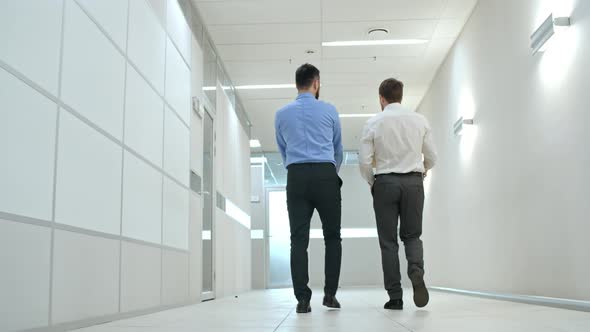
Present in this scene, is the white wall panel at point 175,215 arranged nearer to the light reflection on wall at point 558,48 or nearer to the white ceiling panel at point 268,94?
the light reflection on wall at point 558,48

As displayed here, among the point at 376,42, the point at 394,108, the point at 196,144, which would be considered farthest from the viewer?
the point at 376,42

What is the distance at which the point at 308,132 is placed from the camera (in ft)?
11.5

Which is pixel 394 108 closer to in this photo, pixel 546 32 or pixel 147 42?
pixel 546 32

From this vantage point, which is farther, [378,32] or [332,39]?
[332,39]

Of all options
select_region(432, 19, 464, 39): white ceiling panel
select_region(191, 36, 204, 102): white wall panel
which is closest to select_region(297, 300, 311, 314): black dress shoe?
select_region(191, 36, 204, 102): white wall panel

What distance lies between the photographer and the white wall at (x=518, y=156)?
378 cm

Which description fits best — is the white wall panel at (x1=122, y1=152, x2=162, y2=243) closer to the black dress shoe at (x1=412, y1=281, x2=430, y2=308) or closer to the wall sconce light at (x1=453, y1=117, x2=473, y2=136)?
the black dress shoe at (x1=412, y1=281, x2=430, y2=308)

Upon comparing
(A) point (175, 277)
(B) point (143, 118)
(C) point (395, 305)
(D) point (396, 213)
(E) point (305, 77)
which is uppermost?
(E) point (305, 77)

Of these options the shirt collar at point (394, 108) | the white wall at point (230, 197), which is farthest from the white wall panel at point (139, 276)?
the white wall at point (230, 197)

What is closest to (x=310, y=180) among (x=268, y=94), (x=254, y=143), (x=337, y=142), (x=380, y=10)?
(x=337, y=142)

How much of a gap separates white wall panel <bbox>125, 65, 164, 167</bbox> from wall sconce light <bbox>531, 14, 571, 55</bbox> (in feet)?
9.26

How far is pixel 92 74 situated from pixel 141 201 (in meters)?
1.14

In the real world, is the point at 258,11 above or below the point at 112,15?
above

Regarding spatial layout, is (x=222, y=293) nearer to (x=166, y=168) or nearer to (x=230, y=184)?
(x=230, y=184)
